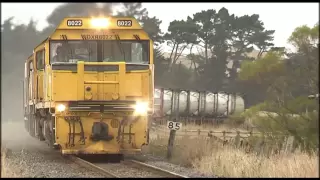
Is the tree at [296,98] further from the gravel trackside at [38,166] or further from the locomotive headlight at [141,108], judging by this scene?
the gravel trackside at [38,166]

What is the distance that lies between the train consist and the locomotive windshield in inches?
823

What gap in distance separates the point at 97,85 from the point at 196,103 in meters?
24.7

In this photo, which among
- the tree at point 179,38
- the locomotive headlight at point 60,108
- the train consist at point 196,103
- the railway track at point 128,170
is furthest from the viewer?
the train consist at point 196,103

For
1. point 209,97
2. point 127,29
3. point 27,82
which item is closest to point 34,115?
point 27,82

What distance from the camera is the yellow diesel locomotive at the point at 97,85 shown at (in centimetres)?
1324

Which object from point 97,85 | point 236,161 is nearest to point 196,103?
point 97,85

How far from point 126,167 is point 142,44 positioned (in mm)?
3255

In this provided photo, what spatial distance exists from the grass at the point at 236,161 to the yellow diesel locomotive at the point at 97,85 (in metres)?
1.53

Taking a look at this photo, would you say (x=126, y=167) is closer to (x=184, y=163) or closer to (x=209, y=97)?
(x=184, y=163)

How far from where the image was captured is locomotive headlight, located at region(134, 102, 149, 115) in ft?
43.9

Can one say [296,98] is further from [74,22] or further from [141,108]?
[74,22]

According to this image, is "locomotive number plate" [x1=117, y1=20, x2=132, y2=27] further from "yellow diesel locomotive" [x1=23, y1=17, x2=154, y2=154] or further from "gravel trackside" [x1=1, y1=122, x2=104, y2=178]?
"gravel trackside" [x1=1, y1=122, x2=104, y2=178]

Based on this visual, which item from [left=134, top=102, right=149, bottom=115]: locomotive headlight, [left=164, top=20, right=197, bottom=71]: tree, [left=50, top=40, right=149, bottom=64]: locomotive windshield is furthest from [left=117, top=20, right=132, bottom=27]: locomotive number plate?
[left=164, top=20, right=197, bottom=71]: tree

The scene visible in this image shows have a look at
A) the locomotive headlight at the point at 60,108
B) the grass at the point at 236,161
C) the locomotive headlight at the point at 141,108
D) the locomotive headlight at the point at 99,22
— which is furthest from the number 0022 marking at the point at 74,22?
the grass at the point at 236,161
